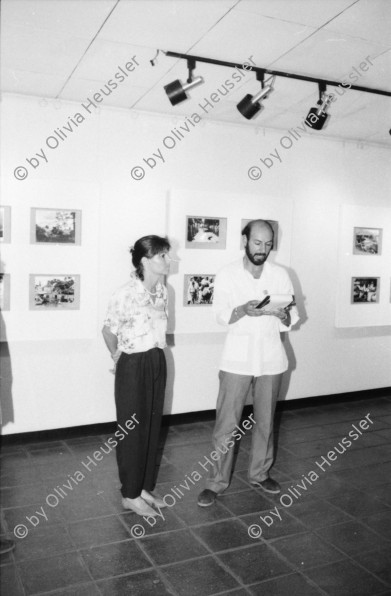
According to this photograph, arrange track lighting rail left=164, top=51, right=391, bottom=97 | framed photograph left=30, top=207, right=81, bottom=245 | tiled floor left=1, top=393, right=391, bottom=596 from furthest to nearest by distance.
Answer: framed photograph left=30, top=207, right=81, bottom=245 → track lighting rail left=164, top=51, right=391, bottom=97 → tiled floor left=1, top=393, right=391, bottom=596

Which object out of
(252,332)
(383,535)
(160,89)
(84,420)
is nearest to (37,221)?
(160,89)

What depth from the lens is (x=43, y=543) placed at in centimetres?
315

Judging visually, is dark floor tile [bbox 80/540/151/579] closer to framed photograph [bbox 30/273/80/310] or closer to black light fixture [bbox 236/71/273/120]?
framed photograph [bbox 30/273/80/310]

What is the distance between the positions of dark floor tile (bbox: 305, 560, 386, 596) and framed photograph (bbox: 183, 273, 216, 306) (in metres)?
3.00

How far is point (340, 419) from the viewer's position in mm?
5770

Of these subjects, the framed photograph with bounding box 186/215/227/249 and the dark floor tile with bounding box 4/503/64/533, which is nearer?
the dark floor tile with bounding box 4/503/64/533

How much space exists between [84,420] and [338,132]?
4.16m

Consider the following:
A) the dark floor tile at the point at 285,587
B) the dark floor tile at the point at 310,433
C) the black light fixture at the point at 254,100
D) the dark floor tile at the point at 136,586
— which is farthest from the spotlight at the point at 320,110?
the dark floor tile at the point at 136,586

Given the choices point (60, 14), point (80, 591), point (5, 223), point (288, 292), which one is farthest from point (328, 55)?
point (80, 591)

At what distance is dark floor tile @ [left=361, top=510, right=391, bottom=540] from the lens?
11.0 ft

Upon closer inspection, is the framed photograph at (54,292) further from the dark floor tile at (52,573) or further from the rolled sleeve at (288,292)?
the dark floor tile at (52,573)

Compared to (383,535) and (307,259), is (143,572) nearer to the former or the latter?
(383,535)

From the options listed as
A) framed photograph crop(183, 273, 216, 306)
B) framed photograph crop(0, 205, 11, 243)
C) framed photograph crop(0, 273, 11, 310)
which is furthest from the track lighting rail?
framed photograph crop(0, 273, 11, 310)

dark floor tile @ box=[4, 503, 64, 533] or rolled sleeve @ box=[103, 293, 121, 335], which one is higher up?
rolled sleeve @ box=[103, 293, 121, 335]
